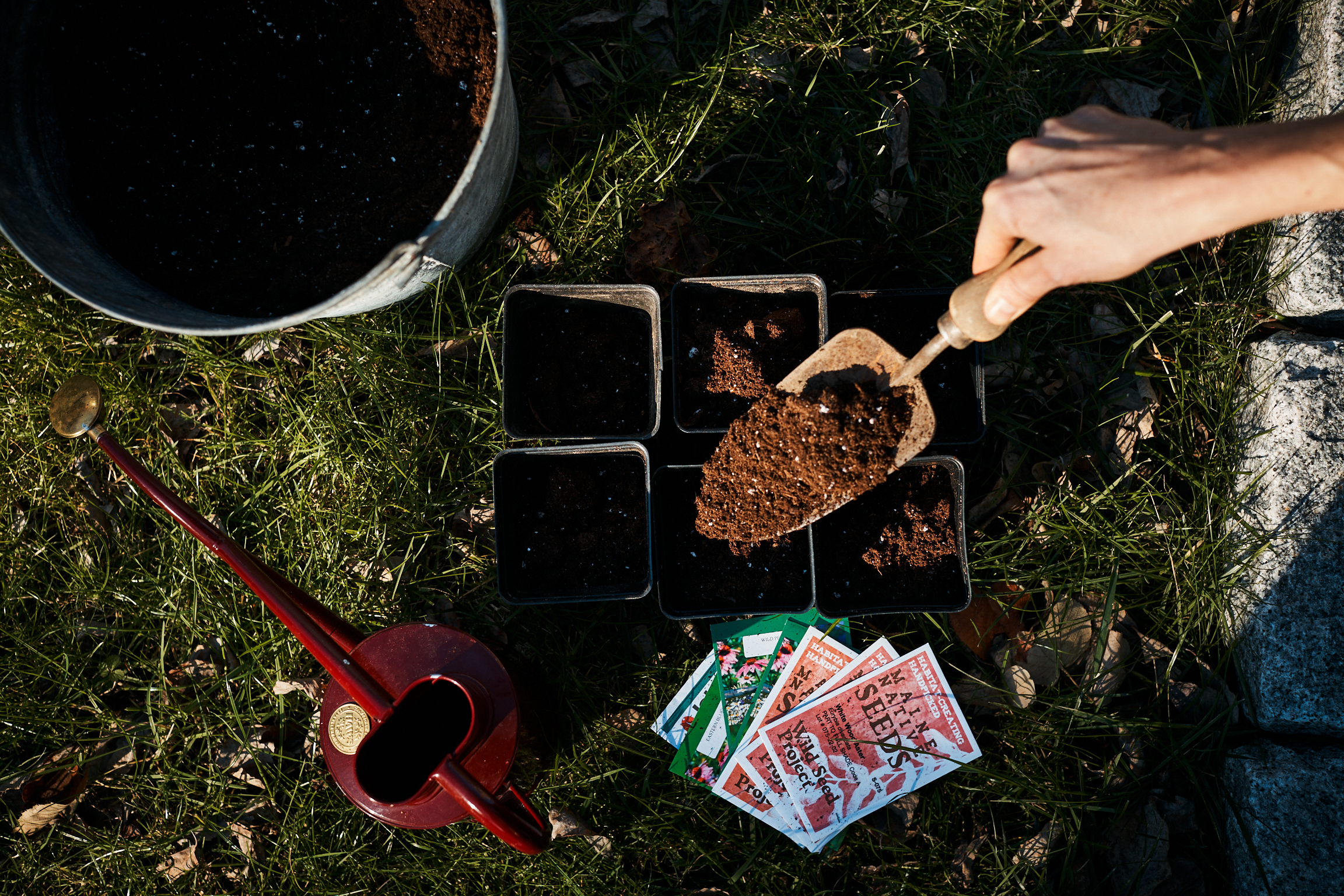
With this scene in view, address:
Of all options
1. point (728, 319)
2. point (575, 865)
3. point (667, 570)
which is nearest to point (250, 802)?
point (575, 865)

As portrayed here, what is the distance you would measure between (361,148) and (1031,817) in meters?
2.90

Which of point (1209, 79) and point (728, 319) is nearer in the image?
point (728, 319)

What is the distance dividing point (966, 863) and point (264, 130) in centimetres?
309

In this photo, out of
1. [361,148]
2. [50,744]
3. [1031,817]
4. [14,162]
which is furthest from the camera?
[50,744]

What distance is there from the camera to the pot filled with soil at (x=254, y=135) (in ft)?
6.79

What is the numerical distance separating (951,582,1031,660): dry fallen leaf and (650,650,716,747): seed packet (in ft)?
2.64

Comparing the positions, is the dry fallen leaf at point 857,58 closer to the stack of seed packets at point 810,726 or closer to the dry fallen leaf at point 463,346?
the dry fallen leaf at point 463,346

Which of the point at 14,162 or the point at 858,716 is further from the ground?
the point at 14,162

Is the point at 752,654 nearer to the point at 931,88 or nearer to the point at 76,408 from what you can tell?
the point at 931,88

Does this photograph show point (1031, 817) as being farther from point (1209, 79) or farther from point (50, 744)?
point (50, 744)

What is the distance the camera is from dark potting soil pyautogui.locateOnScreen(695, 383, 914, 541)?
197cm

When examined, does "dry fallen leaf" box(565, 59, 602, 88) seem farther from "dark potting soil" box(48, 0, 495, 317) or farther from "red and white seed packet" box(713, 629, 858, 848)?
"red and white seed packet" box(713, 629, 858, 848)

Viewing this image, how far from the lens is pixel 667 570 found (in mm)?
2209

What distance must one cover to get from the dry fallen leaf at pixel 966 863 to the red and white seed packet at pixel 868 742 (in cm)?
25
